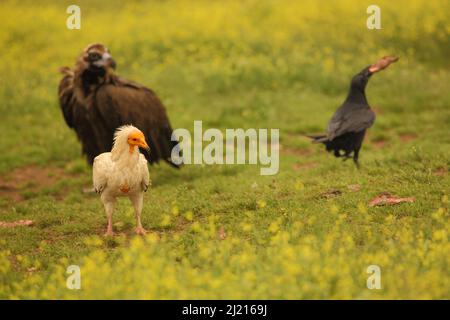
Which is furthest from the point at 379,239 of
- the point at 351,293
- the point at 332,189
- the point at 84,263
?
the point at 84,263

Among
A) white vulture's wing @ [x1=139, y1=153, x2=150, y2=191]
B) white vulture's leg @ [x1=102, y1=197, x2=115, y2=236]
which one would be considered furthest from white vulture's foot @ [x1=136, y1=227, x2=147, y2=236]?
white vulture's wing @ [x1=139, y1=153, x2=150, y2=191]

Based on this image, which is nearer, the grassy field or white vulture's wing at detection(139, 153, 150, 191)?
the grassy field

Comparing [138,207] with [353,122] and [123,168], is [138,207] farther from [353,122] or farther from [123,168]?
[353,122]

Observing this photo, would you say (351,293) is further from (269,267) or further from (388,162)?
(388,162)

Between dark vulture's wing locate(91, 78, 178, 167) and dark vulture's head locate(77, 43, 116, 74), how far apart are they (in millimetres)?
287

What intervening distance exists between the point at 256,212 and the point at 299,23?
12003 millimetres

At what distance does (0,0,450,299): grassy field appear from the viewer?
6738 millimetres

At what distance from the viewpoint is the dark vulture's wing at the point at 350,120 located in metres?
10.7

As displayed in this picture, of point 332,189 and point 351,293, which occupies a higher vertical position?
point 332,189

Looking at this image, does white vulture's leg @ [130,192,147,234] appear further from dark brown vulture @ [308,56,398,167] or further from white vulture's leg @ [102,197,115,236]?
dark brown vulture @ [308,56,398,167]

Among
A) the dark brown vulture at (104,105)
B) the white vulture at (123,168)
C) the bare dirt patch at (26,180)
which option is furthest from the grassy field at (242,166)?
the dark brown vulture at (104,105)

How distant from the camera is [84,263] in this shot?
296 inches

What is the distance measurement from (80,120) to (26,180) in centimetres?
197
